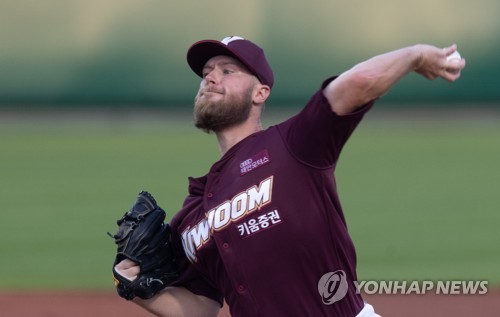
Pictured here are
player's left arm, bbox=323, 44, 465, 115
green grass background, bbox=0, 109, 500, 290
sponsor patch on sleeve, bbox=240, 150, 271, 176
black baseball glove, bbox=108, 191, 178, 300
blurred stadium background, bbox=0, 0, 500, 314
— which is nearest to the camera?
player's left arm, bbox=323, 44, 465, 115

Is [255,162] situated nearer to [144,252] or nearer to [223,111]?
[223,111]

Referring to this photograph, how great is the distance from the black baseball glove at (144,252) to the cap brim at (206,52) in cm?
59

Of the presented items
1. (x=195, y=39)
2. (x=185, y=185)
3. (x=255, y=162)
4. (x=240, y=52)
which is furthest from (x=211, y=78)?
(x=195, y=39)

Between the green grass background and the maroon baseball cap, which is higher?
the maroon baseball cap

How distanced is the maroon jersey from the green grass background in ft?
12.2

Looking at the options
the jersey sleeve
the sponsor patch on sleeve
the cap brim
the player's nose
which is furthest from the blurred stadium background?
the jersey sleeve

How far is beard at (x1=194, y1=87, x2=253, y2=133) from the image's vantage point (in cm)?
335

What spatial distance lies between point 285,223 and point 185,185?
7.35m

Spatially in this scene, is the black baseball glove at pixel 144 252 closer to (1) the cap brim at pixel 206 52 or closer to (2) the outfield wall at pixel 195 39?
(1) the cap brim at pixel 206 52

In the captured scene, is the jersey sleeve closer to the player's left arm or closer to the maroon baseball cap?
the player's left arm

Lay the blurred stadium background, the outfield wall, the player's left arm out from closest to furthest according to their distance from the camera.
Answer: the player's left arm
the blurred stadium background
the outfield wall

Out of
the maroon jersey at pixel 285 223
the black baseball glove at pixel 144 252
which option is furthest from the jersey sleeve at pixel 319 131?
the black baseball glove at pixel 144 252

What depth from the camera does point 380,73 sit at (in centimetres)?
281

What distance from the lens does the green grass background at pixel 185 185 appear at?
7.46 m
